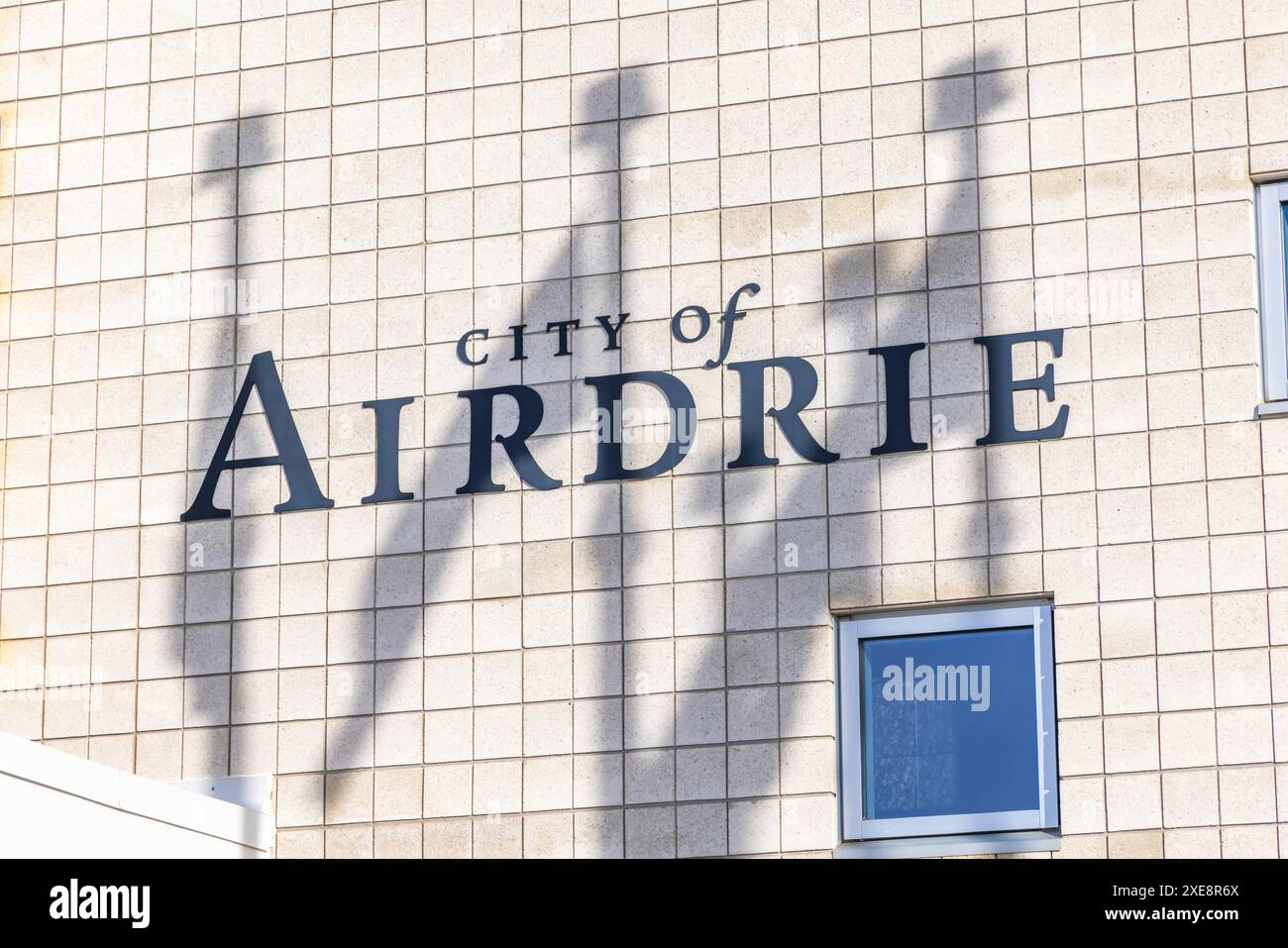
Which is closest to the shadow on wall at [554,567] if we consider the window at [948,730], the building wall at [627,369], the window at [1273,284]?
the building wall at [627,369]

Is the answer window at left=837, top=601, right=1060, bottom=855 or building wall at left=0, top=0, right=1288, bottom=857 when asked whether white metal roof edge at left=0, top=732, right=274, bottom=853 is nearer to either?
building wall at left=0, top=0, right=1288, bottom=857

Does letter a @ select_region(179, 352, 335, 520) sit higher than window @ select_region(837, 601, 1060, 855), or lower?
higher

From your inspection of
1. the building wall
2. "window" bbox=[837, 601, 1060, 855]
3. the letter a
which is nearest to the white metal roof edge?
the building wall

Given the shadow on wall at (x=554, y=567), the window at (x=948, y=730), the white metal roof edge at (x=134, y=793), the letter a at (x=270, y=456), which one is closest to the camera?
the white metal roof edge at (x=134, y=793)

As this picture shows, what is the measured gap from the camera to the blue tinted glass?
9969mm

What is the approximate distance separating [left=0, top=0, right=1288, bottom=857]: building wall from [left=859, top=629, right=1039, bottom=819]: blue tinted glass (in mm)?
199

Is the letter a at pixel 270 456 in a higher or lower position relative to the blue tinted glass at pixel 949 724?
higher

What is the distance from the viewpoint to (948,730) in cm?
1009

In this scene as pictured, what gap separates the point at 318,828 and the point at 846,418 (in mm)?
2801

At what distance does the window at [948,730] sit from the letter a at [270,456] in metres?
2.48

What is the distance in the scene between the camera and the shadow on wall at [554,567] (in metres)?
10.3

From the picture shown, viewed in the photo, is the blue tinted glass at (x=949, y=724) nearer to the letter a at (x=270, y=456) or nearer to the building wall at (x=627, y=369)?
the building wall at (x=627, y=369)

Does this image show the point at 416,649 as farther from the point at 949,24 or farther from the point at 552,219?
the point at 949,24
